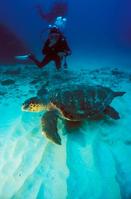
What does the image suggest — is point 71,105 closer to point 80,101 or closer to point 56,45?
point 80,101

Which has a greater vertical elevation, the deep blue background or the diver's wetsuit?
the deep blue background

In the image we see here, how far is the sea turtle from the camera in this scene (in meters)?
3.78

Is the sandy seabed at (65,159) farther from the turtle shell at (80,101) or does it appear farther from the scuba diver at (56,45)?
the scuba diver at (56,45)

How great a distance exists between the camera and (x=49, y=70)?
8523 mm

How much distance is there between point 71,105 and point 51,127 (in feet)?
1.78

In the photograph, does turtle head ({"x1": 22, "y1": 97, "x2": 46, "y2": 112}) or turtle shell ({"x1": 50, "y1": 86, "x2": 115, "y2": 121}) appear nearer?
turtle shell ({"x1": 50, "y1": 86, "x2": 115, "y2": 121})

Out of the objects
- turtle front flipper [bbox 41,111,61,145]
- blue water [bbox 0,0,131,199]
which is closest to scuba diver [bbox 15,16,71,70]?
blue water [bbox 0,0,131,199]

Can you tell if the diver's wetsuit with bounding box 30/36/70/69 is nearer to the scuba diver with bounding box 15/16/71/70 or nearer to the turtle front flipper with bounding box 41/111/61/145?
the scuba diver with bounding box 15/16/71/70

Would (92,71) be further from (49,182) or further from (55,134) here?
(49,182)

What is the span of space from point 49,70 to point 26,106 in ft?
14.4

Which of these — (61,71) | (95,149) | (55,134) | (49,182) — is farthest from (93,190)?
(61,71)

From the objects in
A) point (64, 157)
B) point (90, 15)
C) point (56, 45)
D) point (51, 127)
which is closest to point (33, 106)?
point (51, 127)

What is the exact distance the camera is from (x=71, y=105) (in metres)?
3.86

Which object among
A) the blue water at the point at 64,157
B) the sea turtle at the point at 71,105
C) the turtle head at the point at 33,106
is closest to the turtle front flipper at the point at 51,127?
the sea turtle at the point at 71,105
